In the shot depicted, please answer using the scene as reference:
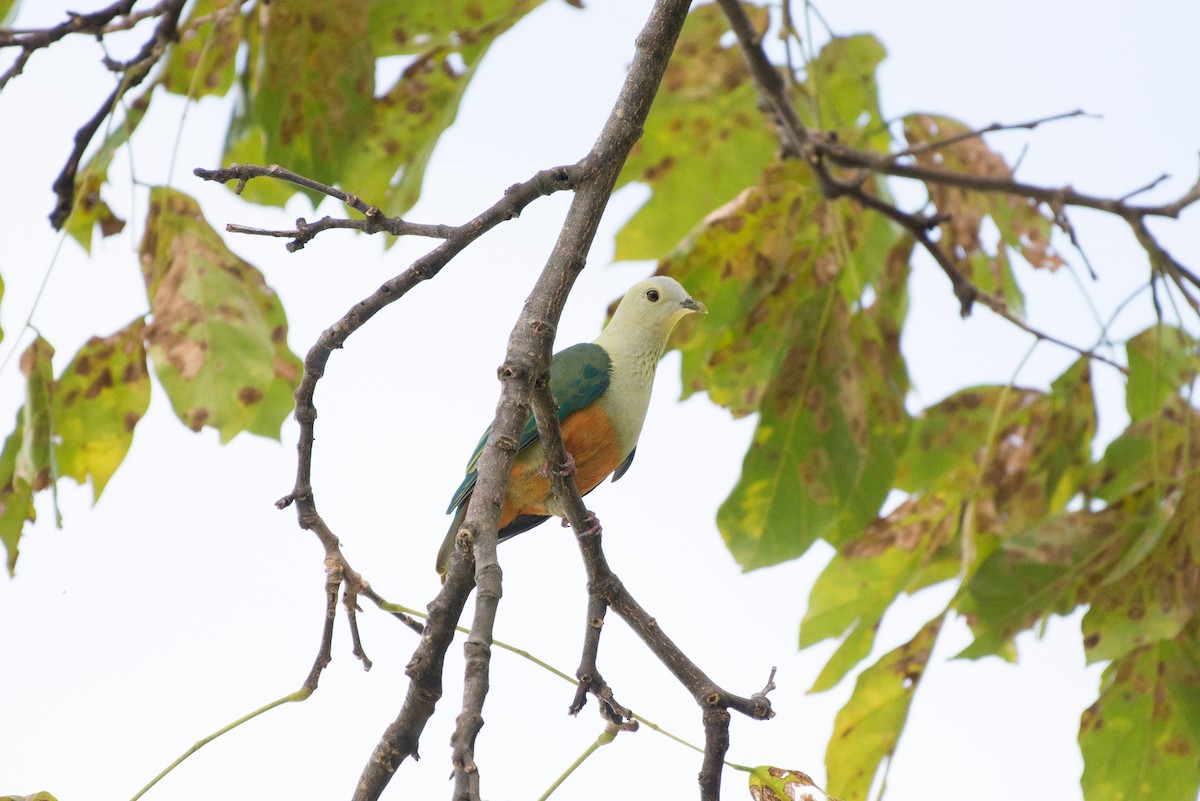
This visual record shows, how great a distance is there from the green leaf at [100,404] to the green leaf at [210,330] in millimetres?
132

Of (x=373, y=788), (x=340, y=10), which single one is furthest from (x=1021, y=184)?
(x=373, y=788)

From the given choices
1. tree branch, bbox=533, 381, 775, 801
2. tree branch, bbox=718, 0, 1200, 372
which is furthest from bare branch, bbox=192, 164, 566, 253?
tree branch, bbox=718, 0, 1200, 372

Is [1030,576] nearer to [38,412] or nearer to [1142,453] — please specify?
[1142,453]

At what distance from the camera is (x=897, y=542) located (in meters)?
4.08

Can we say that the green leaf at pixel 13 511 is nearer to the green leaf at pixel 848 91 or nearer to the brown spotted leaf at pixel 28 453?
the brown spotted leaf at pixel 28 453

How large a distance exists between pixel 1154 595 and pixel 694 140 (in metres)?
2.46

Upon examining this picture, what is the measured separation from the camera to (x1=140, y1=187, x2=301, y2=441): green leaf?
11.1 feet

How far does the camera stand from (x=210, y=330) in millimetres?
3455

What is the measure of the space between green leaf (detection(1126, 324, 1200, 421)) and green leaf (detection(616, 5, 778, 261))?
1.66 meters

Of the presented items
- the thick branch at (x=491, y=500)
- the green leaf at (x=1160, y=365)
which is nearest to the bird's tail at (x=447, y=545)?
the thick branch at (x=491, y=500)

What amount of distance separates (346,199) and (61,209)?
2.22 metres

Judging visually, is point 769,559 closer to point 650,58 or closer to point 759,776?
point 759,776

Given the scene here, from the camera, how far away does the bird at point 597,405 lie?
386 cm

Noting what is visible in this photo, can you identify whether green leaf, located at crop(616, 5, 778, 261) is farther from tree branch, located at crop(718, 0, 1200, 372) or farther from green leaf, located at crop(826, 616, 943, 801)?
green leaf, located at crop(826, 616, 943, 801)
